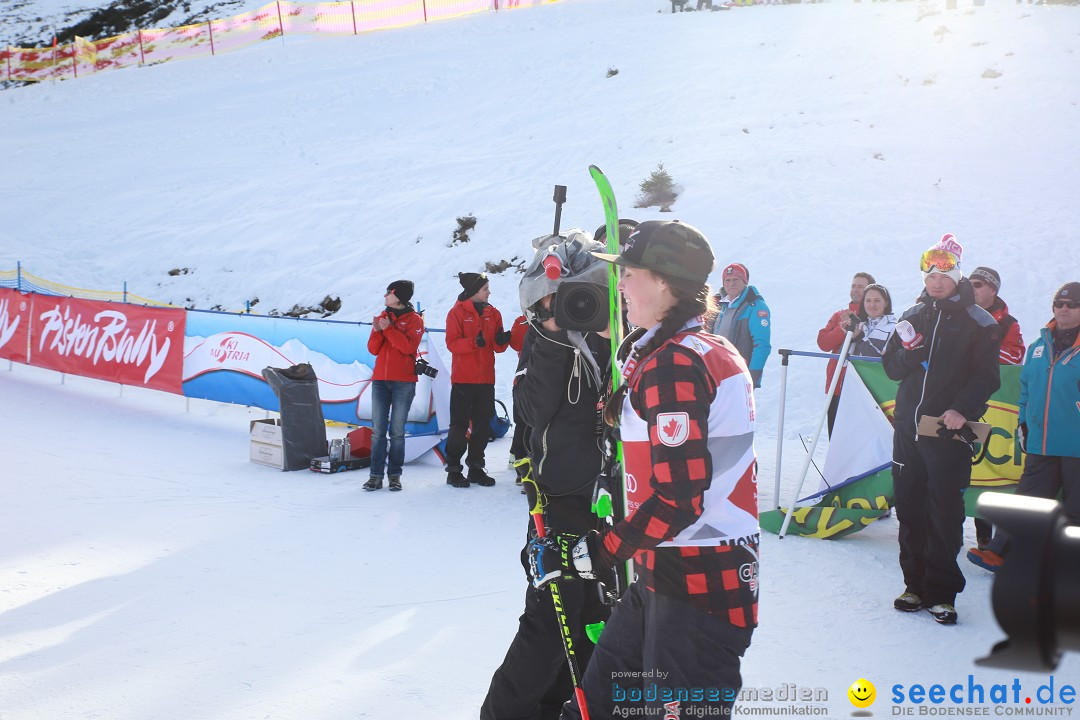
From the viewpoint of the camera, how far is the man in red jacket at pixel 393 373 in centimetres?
776

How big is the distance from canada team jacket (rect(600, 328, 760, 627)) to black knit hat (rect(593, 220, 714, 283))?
0.17 m

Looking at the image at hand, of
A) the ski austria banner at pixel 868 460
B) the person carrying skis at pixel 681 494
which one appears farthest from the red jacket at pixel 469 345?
the person carrying skis at pixel 681 494

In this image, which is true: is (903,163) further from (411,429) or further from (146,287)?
(146,287)

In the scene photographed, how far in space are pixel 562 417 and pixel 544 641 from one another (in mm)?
782

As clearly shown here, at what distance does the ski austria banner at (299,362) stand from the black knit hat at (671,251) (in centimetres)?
667

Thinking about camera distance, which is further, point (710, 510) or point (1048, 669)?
point (710, 510)

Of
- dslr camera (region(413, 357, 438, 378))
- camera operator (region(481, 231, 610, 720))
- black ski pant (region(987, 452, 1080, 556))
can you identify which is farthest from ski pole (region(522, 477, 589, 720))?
dslr camera (region(413, 357, 438, 378))

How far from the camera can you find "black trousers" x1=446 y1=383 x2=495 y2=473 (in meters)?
8.00

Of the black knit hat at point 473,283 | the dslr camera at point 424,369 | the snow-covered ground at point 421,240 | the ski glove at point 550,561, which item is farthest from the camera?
the dslr camera at point 424,369

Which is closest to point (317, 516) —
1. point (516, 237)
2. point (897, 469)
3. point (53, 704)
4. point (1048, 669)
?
point (53, 704)

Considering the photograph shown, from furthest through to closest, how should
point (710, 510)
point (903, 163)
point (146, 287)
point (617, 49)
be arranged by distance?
point (617, 49) → point (146, 287) → point (903, 163) → point (710, 510)

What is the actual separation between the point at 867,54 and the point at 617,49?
26.8 feet

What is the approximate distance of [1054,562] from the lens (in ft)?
2.70

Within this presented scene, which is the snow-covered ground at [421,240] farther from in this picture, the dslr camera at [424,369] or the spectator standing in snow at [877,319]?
the spectator standing in snow at [877,319]
